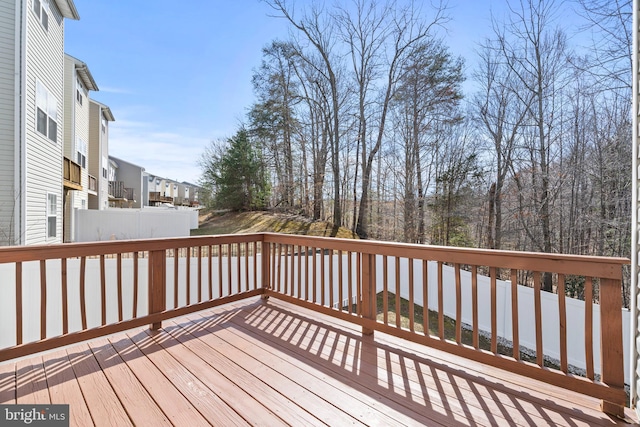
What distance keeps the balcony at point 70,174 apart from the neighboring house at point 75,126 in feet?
0.42

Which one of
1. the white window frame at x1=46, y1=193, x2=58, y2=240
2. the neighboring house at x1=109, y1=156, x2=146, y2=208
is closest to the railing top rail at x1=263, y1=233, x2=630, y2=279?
the white window frame at x1=46, y1=193, x2=58, y2=240

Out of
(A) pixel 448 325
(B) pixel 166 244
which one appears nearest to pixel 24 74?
(B) pixel 166 244

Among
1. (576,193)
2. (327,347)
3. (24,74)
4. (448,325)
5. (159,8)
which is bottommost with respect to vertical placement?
(448,325)

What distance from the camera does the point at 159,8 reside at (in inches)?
249

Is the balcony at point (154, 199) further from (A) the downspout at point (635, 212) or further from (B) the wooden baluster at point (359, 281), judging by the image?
(A) the downspout at point (635, 212)

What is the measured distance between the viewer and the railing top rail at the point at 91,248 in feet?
7.48

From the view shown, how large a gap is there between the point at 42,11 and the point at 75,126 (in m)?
4.26

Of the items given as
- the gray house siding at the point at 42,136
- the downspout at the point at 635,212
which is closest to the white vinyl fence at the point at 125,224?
the gray house siding at the point at 42,136

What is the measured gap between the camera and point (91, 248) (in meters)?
2.64

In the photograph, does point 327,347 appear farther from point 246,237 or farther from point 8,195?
point 8,195

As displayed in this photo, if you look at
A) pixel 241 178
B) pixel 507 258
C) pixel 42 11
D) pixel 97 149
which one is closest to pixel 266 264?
pixel 507 258

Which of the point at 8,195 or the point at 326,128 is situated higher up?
the point at 326,128

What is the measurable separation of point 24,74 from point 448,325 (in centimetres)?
1082

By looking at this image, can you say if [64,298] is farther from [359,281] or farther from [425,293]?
[425,293]
